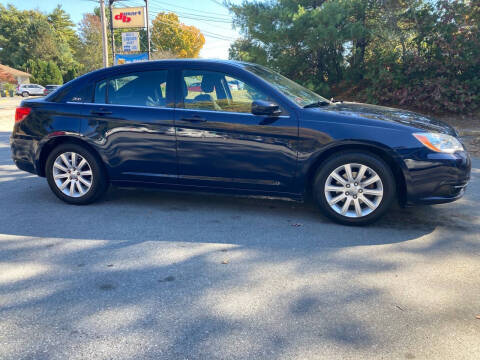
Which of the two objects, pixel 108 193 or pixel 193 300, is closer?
pixel 193 300

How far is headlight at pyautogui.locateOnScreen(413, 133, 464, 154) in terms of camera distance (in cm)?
414

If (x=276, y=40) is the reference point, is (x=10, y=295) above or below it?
below

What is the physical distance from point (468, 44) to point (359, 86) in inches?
167

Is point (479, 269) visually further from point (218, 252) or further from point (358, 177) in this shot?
point (218, 252)

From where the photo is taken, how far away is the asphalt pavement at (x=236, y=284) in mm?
2432

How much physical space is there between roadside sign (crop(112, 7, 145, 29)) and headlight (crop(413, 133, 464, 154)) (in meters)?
23.1

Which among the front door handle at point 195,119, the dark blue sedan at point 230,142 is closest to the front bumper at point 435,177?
the dark blue sedan at point 230,142

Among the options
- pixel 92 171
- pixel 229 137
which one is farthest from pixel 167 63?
pixel 92 171

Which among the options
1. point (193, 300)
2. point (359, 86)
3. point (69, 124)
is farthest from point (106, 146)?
point (359, 86)

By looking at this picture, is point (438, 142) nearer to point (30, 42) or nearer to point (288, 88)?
point (288, 88)

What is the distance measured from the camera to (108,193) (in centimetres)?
578

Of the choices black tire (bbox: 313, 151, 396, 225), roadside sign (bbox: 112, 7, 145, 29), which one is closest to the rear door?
black tire (bbox: 313, 151, 396, 225)

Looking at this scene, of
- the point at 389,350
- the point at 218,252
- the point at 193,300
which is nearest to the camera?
the point at 389,350

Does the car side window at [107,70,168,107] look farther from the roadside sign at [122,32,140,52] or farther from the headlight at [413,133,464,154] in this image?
the roadside sign at [122,32,140,52]
